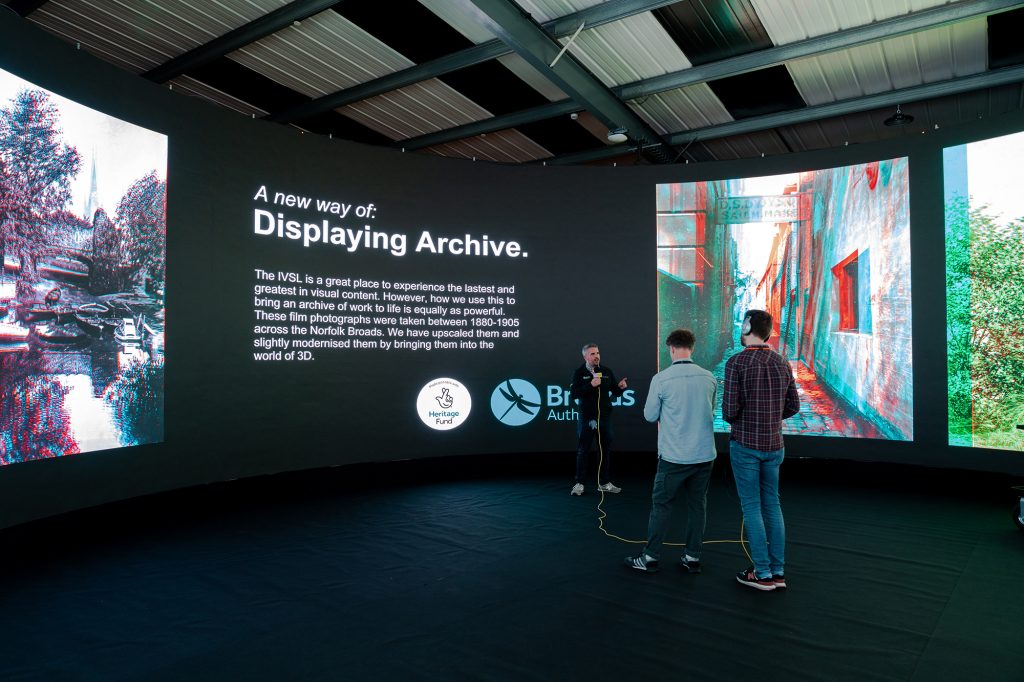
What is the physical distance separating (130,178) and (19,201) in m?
0.96

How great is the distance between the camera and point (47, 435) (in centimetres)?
428

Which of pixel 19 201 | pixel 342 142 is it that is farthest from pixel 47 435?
pixel 342 142

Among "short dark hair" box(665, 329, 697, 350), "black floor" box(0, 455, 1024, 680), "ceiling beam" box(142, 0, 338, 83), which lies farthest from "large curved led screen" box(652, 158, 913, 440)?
"ceiling beam" box(142, 0, 338, 83)

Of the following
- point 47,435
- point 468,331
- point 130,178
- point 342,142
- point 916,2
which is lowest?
point 47,435

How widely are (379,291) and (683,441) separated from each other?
429 centimetres

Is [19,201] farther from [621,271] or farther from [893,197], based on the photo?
[893,197]

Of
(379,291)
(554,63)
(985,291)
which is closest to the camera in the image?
(985,291)

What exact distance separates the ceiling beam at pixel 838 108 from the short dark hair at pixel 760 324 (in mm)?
5249

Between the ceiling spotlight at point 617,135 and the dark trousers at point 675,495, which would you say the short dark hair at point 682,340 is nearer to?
the dark trousers at point 675,495

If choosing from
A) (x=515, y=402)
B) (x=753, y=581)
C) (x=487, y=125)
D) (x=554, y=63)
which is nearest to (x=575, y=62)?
(x=554, y=63)

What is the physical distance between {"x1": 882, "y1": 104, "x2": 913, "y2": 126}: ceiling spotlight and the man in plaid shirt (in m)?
5.50

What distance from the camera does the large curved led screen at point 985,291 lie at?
5577 millimetres

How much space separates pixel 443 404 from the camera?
280 inches

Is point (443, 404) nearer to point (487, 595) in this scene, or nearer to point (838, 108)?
A: point (487, 595)
